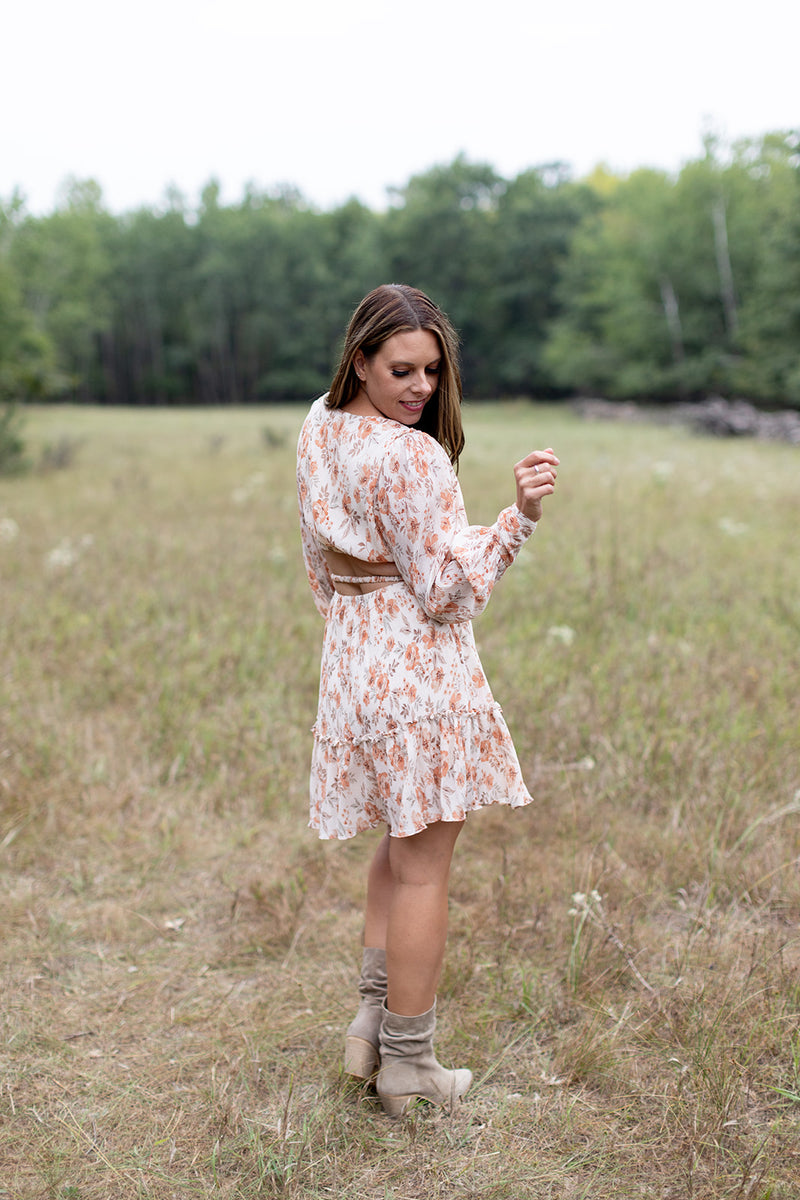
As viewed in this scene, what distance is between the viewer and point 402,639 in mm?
2262

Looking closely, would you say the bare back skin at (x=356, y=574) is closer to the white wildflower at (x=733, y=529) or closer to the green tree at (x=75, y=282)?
the white wildflower at (x=733, y=529)

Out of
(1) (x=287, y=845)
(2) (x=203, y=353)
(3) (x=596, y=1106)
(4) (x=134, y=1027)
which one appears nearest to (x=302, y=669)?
(1) (x=287, y=845)

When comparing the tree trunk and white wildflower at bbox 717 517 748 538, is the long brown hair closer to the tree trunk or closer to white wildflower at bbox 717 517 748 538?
white wildflower at bbox 717 517 748 538

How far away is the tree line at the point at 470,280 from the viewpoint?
36.9 m

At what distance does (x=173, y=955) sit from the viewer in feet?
10.6

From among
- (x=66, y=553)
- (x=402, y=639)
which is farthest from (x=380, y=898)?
(x=66, y=553)

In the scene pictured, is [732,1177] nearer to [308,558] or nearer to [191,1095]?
[191,1095]

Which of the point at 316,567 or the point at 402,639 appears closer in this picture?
the point at 402,639

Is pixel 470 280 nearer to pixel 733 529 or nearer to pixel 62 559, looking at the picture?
pixel 733 529

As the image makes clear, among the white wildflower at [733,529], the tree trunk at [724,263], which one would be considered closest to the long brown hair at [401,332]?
the white wildflower at [733,529]

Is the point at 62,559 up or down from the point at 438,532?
down

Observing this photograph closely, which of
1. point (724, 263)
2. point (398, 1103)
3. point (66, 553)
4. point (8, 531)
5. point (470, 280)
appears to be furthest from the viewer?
point (470, 280)

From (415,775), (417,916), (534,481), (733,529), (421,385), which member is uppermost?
(421,385)

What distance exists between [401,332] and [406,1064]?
1821 mm
